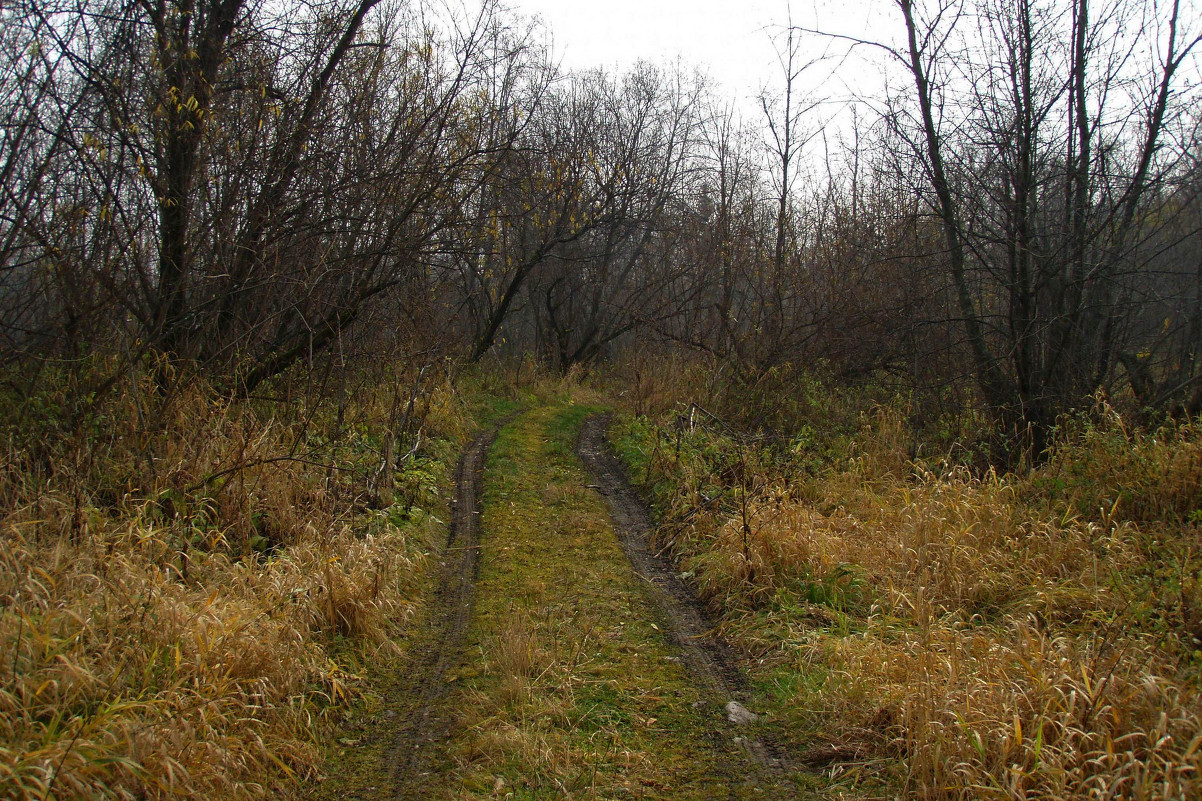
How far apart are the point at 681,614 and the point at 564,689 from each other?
1573 millimetres

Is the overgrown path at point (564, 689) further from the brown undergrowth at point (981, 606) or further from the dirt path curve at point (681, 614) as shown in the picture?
the brown undergrowth at point (981, 606)

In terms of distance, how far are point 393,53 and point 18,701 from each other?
8360 millimetres

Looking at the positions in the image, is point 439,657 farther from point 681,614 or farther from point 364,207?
point 364,207

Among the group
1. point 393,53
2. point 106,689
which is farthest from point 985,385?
point 106,689

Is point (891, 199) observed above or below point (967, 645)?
above

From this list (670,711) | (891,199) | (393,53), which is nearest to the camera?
(670,711)

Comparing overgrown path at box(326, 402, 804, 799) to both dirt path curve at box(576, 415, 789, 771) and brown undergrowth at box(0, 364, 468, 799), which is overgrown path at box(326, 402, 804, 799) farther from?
brown undergrowth at box(0, 364, 468, 799)

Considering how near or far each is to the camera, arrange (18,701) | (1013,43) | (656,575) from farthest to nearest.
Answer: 1. (1013,43)
2. (656,575)
3. (18,701)

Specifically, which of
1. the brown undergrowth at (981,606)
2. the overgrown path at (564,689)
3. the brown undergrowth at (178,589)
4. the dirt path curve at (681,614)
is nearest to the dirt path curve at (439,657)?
the overgrown path at (564,689)

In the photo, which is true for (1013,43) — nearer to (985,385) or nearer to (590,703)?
Result: (985,385)

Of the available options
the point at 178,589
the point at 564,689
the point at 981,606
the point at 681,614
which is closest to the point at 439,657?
the point at 564,689

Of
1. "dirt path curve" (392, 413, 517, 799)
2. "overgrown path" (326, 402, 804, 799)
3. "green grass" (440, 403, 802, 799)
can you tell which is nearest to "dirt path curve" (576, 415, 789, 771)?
"overgrown path" (326, 402, 804, 799)

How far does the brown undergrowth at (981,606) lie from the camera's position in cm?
309

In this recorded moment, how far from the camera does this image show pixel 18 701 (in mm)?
3078
